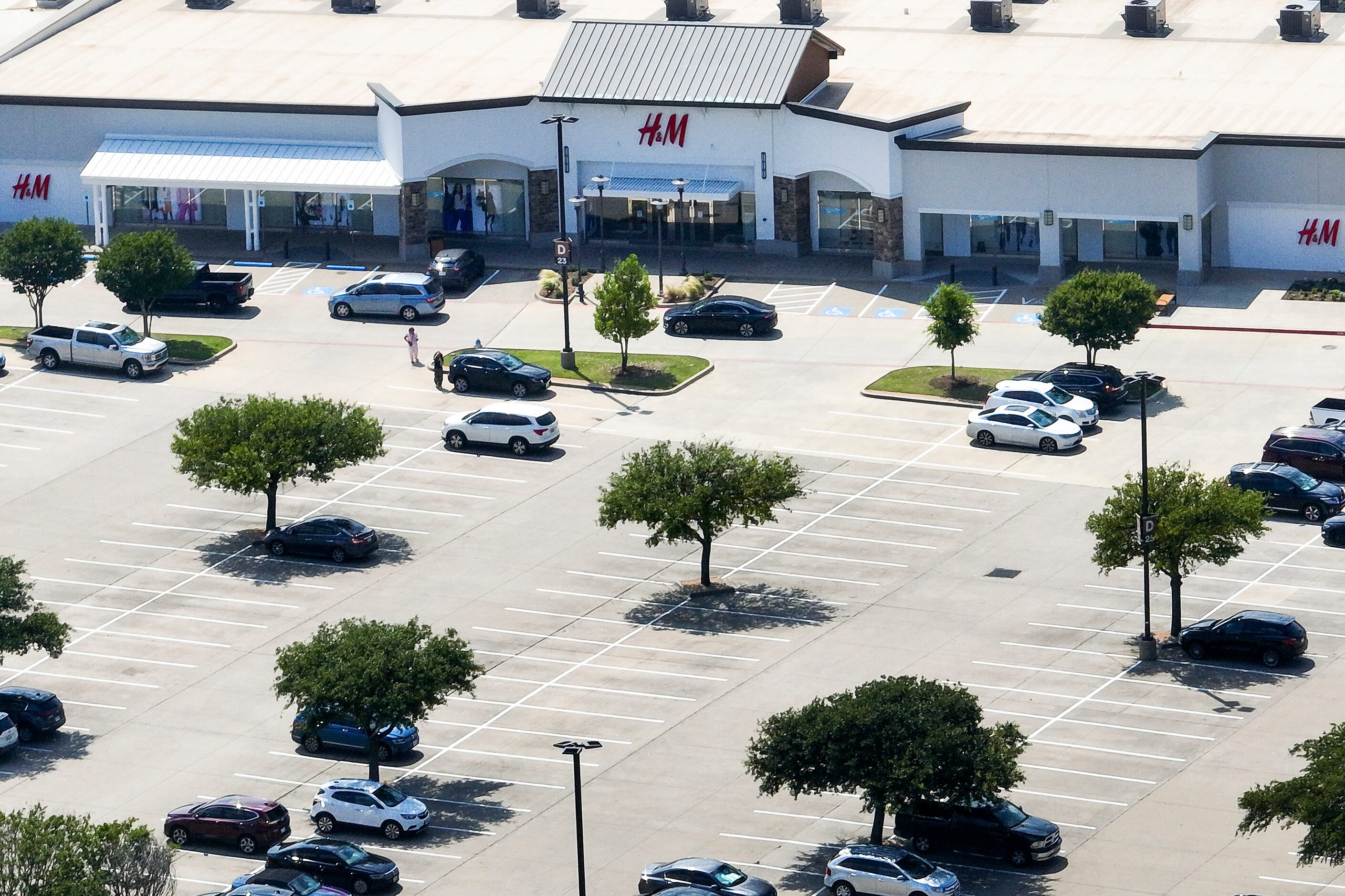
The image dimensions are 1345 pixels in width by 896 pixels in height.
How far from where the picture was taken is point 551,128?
115m

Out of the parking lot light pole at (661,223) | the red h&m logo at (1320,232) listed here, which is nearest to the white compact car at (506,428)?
the parking lot light pole at (661,223)

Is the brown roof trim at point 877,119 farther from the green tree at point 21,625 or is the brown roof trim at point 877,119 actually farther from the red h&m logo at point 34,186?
the green tree at point 21,625

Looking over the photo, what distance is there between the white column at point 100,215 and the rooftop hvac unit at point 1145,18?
145 ft

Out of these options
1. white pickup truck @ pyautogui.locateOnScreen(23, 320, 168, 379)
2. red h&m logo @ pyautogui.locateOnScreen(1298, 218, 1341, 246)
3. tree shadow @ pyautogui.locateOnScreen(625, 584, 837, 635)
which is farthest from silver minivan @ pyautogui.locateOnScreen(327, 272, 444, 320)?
red h&m logo @ pyautogui.locateOnScreen(1298, 218, 1341, 246)

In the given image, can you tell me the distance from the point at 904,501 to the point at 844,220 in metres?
27.6

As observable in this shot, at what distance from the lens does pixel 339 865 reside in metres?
63.8

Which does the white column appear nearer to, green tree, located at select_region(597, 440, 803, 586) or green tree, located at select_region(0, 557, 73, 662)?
green tree, located at select_region(0, 557, 73, 662)

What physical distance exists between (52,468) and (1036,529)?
110 ft

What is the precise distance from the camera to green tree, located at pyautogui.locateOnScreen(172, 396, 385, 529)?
281 feet

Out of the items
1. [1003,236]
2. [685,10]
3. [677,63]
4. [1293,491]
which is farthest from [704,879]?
[685,10]

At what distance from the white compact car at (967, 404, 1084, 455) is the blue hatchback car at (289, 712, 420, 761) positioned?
27.2 metres

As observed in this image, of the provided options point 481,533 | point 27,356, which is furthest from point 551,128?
point 481,533

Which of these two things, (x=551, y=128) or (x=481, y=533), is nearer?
(x=481, y=533)

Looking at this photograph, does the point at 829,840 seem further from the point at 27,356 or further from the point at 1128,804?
the point at 27,356
